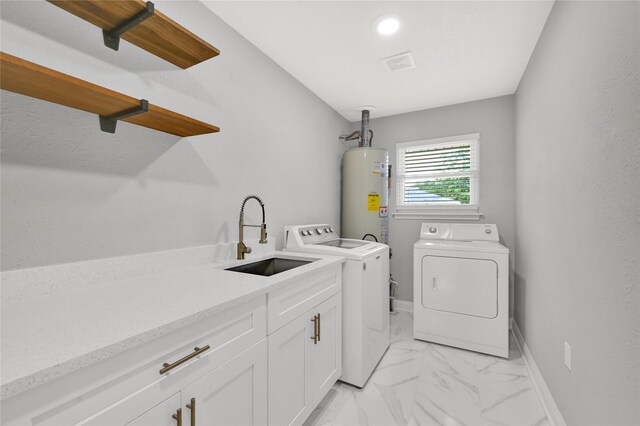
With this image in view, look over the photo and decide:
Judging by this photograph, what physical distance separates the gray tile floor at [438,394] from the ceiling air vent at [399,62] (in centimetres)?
243

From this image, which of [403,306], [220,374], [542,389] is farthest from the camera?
[403,306]

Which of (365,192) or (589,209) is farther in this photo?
(365,192)

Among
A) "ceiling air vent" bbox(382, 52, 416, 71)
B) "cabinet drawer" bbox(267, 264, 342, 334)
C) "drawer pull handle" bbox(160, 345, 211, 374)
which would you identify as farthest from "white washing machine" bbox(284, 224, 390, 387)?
"ceiling air vent" bbox(382, 52, 416, 71)

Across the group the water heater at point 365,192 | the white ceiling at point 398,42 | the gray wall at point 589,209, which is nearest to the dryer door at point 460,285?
the gray wall at point 589,209

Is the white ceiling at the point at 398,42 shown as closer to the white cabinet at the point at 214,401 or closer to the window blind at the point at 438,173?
the window blind at the point at 438,173

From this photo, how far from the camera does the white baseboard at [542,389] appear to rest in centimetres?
158

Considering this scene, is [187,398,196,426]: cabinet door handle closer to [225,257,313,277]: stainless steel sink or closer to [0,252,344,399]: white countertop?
[0,252,344,399]: white countertop

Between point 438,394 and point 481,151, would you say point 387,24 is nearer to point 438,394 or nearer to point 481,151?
point 481,151

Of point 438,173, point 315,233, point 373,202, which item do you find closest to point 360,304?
point 315,233

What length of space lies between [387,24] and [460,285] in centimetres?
215

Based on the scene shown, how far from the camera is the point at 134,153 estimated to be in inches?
51.4

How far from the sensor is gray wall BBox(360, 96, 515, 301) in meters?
2.93

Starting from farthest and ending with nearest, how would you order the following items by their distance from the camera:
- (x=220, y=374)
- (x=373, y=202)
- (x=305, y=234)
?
1. (x=373, y=202)
2. (x=305, y=234)
3. (x=220, y=374)

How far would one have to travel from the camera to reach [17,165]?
38.2 inches
